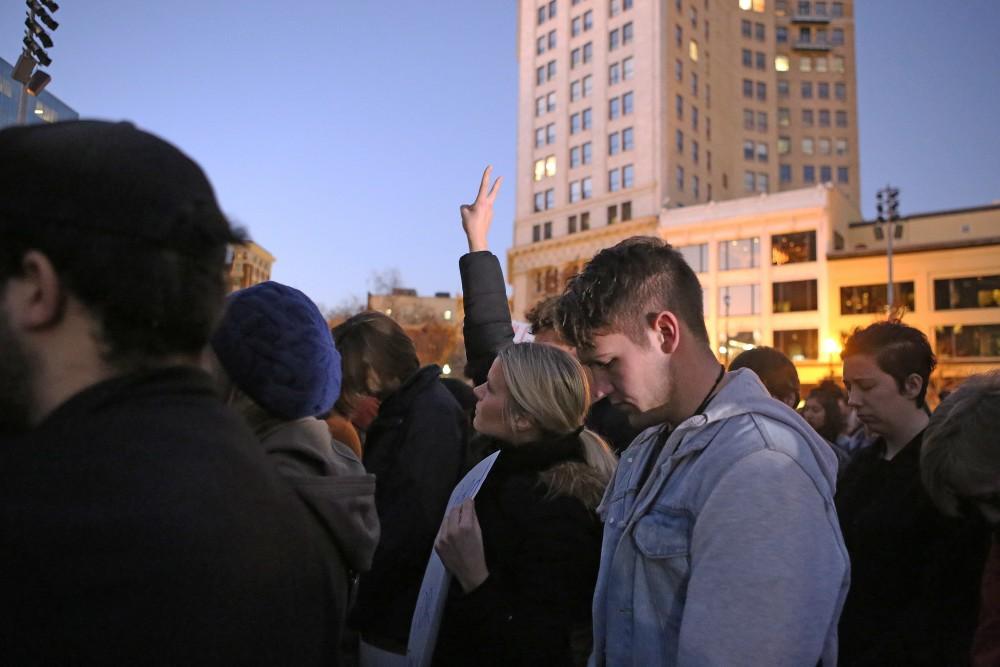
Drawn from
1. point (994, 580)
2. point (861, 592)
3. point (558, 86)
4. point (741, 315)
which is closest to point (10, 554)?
point (994, 580)

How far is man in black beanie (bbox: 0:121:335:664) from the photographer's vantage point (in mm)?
947

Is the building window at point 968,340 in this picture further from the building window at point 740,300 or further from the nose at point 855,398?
the nose at point 855,398

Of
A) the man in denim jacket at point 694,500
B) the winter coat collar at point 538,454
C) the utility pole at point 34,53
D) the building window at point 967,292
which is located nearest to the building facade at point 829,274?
the building window at point 967,292

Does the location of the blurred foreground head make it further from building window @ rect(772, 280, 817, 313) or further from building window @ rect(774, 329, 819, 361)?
building window @ rect(772, 280, 817, 313)

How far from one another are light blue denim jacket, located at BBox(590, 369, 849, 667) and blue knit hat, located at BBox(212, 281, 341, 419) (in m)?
1.03

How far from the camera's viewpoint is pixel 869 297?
41.9 metres

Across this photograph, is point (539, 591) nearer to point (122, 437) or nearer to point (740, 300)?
point (122, 437)

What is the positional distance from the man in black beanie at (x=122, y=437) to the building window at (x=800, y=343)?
45541mm

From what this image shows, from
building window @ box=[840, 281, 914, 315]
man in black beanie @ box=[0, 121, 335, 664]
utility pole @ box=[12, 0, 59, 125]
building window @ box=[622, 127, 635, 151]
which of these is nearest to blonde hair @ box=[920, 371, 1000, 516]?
man in black beanie @ box=[0, 121, 335, 664]

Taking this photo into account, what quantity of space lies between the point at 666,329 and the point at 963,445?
1287 millimetres

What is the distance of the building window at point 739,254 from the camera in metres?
45.1

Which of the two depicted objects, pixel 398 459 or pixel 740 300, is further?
pixel 740 300

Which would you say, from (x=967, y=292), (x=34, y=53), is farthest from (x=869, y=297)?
(x=34, y=53)

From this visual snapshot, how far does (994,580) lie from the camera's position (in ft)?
7.41
